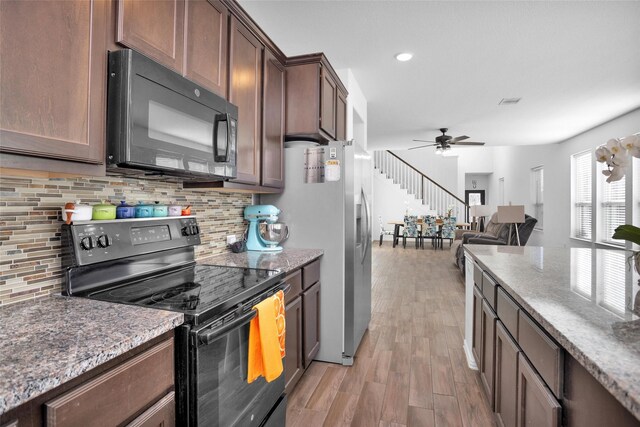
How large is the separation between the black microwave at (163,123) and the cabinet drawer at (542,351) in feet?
4.76

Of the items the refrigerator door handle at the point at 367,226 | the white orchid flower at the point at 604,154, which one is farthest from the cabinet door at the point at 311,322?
the white orchid flower at the point at 604,154

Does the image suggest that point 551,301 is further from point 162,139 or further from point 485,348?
point 162,139

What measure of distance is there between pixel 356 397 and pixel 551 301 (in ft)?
4.50

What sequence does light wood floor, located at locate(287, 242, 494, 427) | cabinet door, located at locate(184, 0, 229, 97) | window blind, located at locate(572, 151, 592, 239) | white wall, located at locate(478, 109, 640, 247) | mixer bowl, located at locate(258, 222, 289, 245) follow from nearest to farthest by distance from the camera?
cabinet door, located at locate(184, 0, 229, 97) → light wood floor, located at locate(287, 242, 494, 427) → mixer bowl, located at locate(258, 222, 289, 245) → white wall, located at locate(478, 109, 640, 247) → window blind, located at locate(572, 151, 592, 239)

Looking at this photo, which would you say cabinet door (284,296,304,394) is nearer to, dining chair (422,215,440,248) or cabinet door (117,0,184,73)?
cabinet door (117,0,184,73)

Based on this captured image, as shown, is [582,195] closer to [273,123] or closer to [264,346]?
[273,123]

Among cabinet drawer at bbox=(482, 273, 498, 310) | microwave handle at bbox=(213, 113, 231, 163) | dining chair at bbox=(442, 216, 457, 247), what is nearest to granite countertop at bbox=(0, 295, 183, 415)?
microwave handle at bbox=(213, 113, 231, 163)

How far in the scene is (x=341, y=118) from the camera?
10.9 feet

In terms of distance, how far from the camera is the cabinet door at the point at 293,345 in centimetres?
195

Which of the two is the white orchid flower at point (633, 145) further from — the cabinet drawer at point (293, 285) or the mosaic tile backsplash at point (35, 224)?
the mosaic tile backsplash at point (35, 224)

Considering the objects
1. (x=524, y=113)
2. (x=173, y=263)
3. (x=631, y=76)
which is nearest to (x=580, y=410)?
(x=173, y=263)

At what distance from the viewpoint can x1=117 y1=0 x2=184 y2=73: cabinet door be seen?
123 cm

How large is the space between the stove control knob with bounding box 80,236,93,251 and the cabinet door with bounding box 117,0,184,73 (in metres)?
0.74

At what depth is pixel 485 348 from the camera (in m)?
1.95
